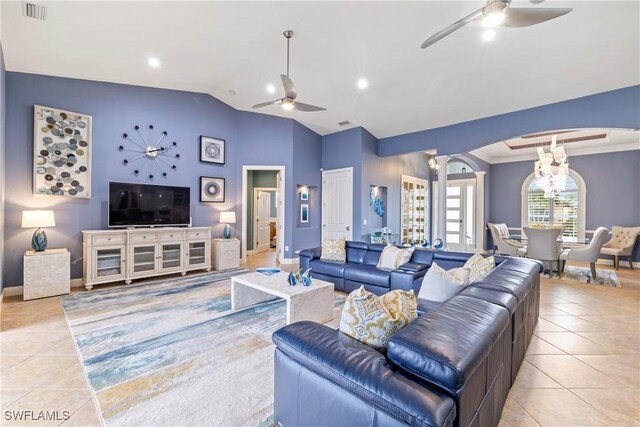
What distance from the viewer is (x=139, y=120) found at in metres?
5.19

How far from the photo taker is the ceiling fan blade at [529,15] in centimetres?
220

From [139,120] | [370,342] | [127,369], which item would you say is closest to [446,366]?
[370,342]

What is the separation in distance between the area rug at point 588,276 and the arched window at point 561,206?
56.5 inches

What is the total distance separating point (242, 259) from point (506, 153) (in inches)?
314

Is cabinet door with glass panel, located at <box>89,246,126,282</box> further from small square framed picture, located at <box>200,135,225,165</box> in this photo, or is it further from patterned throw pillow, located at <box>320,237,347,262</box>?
patterned throw pillow, located at <box>320,237,347,262</box>

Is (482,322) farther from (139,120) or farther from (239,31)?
(139,120)

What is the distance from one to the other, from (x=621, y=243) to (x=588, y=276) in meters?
2.07

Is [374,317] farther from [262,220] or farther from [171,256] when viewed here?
[262,220]

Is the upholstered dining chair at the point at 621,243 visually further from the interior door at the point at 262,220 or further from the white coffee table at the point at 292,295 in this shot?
the interior door at the point at 262,220

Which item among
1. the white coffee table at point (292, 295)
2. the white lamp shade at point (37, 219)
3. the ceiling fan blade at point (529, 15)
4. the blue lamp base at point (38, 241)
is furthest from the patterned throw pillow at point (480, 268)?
the blue lamp base at point (38, 241)

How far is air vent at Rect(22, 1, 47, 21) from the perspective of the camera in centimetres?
307

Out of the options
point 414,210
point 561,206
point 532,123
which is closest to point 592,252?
point 532,123

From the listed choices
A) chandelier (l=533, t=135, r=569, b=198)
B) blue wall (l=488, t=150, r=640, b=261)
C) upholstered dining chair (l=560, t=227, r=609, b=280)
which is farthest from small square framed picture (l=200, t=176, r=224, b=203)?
blue wall (l=488, t=150, r=640, b=261)

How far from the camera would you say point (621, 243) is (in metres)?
6.53
